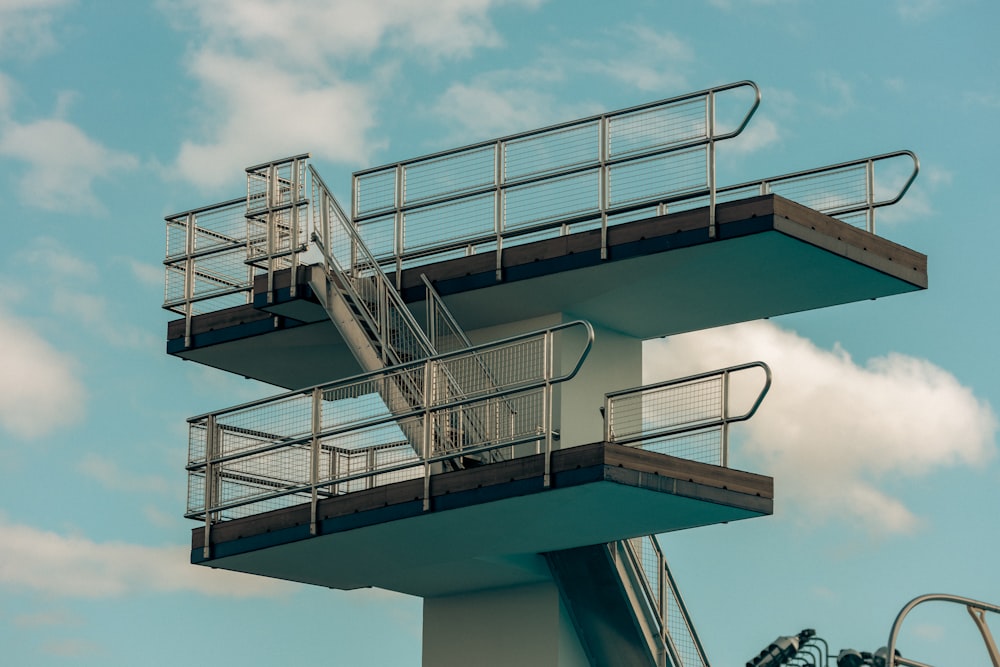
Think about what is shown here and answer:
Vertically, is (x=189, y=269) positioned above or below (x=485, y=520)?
above

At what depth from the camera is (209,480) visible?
100 feet

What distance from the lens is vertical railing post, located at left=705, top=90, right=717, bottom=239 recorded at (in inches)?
1112

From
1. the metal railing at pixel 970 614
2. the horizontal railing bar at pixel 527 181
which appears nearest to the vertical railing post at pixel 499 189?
the horizontal railing bar at pixel 527 181

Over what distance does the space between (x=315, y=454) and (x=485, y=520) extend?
2.63m

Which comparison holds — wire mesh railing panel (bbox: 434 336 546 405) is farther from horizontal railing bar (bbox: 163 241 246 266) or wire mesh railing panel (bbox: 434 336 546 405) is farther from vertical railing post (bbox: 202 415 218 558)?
horizontal railing bar (bbox: 163 241 246 266)

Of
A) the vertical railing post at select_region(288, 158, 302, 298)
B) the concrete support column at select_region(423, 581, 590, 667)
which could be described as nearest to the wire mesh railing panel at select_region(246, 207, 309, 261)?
Result: the vertical railing post at select_region(288, 158, 302, 298)

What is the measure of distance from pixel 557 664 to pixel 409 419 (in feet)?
12.8

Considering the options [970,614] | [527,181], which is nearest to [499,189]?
[527,181]

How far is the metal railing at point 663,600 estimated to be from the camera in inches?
1187

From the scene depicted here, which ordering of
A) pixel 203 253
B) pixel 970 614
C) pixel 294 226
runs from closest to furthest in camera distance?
1. pixel 970 614
2. pixel 294 226
3. pixel 203 253

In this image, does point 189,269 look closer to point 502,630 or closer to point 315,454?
point 315,454

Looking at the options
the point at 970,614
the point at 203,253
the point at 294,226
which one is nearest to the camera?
the point at 970,614

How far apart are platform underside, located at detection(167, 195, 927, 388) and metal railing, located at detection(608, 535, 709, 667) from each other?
10.2 feet

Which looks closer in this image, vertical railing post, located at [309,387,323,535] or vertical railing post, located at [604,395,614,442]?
vertical railing post, located at [604,395,614,442]
